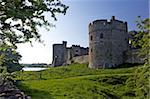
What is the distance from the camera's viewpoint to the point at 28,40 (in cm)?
1064

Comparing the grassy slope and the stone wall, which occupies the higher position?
the stone wall

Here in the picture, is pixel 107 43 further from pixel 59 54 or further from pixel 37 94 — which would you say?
pixel 59 54

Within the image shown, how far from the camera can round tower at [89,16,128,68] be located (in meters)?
61.2

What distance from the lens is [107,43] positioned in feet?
202

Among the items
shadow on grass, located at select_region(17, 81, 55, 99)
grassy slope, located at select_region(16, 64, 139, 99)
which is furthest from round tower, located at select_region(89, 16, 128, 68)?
shadow on grass, located at select_region(17, 81, 55, 99)

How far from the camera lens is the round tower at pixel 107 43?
6122 centimetres

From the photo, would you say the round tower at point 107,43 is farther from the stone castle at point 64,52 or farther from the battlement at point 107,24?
the stone castle at point 64,52

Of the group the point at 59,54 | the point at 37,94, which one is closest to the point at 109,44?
the point at 37,94

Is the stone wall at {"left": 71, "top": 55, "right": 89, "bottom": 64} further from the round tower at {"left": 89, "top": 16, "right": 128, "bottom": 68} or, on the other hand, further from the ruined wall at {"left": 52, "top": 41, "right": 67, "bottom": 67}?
the ruined wall at {"left": 52, "top": 41, "right": 67, "bottom": 67}

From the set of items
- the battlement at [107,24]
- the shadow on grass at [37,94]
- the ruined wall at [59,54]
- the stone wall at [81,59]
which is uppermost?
the battlement at [107,24]

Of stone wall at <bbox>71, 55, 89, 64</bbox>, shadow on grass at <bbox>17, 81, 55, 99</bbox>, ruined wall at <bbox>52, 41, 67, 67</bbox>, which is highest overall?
ruined wall at <bbox>52, 41, 67, 67</bbox>

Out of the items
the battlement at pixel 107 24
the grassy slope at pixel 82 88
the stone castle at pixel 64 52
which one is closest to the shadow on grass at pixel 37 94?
the grassy slope at pixel 82 88

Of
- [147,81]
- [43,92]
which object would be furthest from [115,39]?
[147,81]

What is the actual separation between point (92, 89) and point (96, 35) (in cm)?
2533
